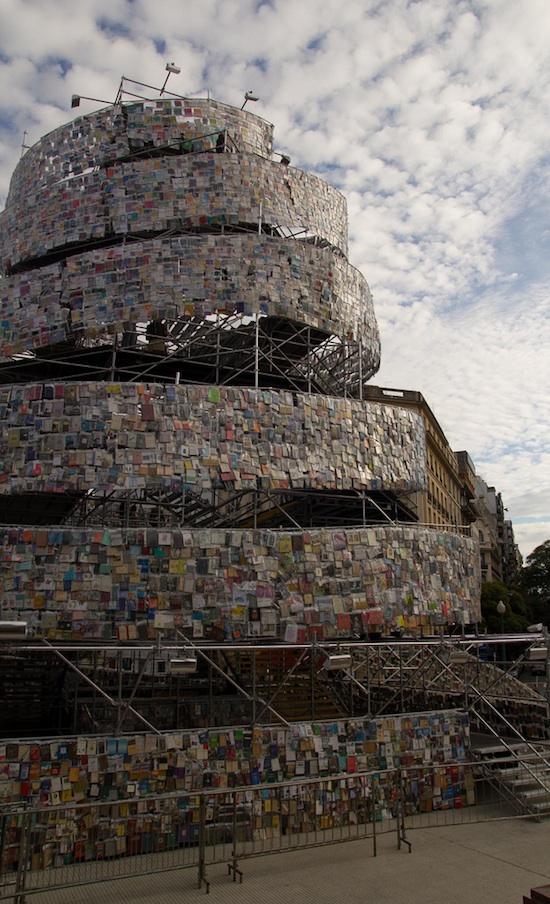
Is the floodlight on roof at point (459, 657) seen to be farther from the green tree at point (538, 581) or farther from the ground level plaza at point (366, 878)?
the green tree at point (538, 581)

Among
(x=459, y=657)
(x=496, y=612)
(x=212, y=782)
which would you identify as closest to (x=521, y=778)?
(x=459, y=657)

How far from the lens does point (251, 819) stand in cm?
1162

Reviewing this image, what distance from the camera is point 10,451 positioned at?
1414 cm

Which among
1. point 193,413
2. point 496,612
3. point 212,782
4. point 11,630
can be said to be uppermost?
point 193,413

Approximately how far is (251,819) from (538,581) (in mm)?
49319

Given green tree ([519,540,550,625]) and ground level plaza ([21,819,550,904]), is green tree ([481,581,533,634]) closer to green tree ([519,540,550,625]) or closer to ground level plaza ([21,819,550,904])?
green tree ([519,540,550,625])

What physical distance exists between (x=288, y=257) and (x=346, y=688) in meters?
11.4

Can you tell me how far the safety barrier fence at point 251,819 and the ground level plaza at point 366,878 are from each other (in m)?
0.19

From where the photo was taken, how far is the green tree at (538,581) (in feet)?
179

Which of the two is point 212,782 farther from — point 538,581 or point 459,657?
point 538,581

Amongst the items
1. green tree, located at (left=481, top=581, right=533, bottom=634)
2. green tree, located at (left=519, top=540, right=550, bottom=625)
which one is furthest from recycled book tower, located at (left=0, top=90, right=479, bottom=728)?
green tree, located at (left=519, top=540, right=550, bottom=625)

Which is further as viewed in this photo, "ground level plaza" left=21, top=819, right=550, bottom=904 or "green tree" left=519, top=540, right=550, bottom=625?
"green tree" left=519, top=540, right=550, bottom=625

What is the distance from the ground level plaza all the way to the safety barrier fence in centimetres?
19

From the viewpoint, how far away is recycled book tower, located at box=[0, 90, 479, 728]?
43.4ft
